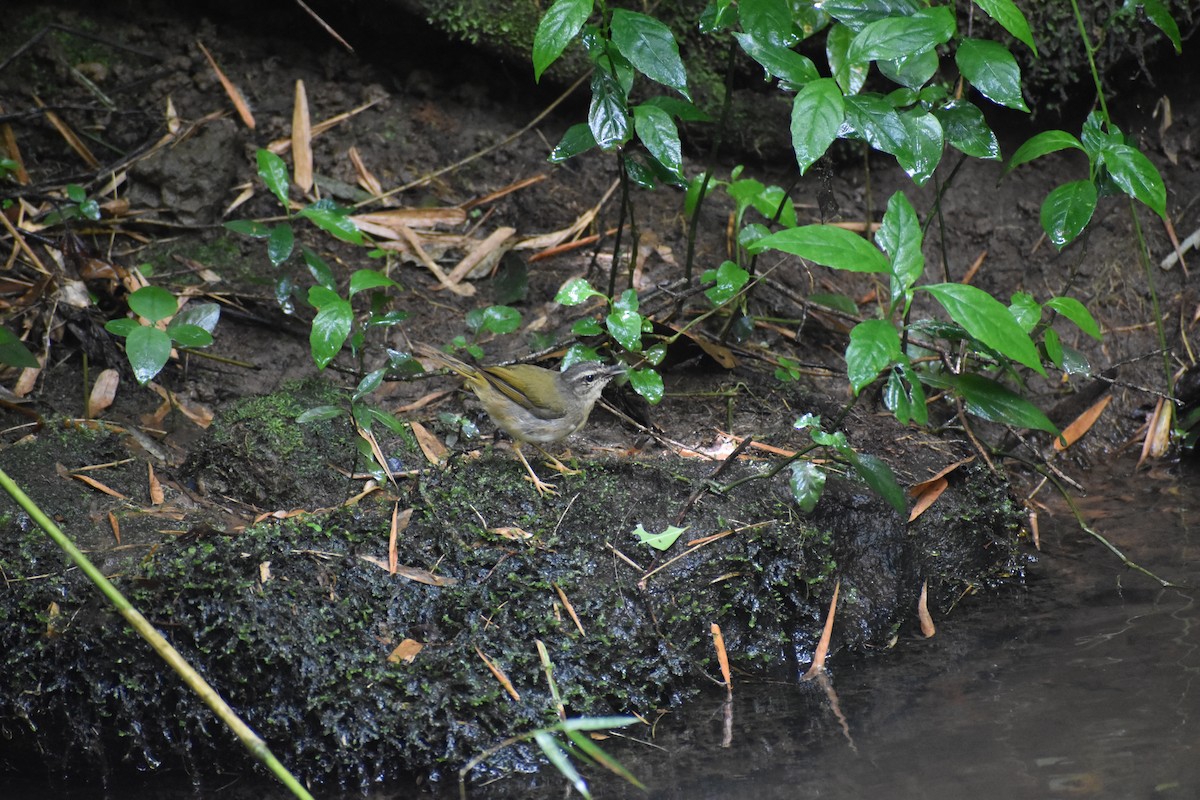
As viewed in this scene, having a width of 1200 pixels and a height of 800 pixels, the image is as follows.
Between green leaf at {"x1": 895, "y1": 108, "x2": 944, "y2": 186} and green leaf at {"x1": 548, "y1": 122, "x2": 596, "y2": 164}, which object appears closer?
green leaf at {"x1": 895, "y1": 108, "x2": 944, "y2": 186}

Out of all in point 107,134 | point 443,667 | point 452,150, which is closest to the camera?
point 443,667

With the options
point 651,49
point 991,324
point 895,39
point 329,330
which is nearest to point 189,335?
point 329,330

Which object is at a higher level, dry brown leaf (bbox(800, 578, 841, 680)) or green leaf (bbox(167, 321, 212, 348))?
green leaf (bbox(167, 321, 212, 348))

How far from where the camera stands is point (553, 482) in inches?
185

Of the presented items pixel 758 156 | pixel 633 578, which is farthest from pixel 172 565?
pixel 758 156

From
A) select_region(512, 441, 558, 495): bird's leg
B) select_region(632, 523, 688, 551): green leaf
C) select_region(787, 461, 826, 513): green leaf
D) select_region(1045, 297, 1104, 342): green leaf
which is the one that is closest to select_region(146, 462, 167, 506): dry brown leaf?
select_region(512, 441, 558, 495): bird's leg

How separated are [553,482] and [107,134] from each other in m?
3.46

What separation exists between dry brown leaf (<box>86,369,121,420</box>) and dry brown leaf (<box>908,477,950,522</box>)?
3682 mm

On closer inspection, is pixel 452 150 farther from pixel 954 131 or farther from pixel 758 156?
pixel 954 131

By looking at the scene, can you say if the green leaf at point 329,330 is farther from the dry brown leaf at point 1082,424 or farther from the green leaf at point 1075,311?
the dry brown leaf at point 1082,424

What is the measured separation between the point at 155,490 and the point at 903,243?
10.3ft

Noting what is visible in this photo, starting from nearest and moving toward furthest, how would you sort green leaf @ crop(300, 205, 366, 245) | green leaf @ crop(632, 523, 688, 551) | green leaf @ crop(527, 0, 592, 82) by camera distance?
green leaf @ crop(527, 0, 592, 82)
green leaf @ crop(632, 523, 688, 551)
green leaf @ crop(300, 205, 366, 245)

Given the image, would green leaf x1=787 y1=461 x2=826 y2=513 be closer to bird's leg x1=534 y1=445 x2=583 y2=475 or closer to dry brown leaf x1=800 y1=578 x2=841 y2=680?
dry brown leaf x1=800 y1=578 x2=841 y2=680

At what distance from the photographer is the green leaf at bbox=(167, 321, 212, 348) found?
4508 mm
